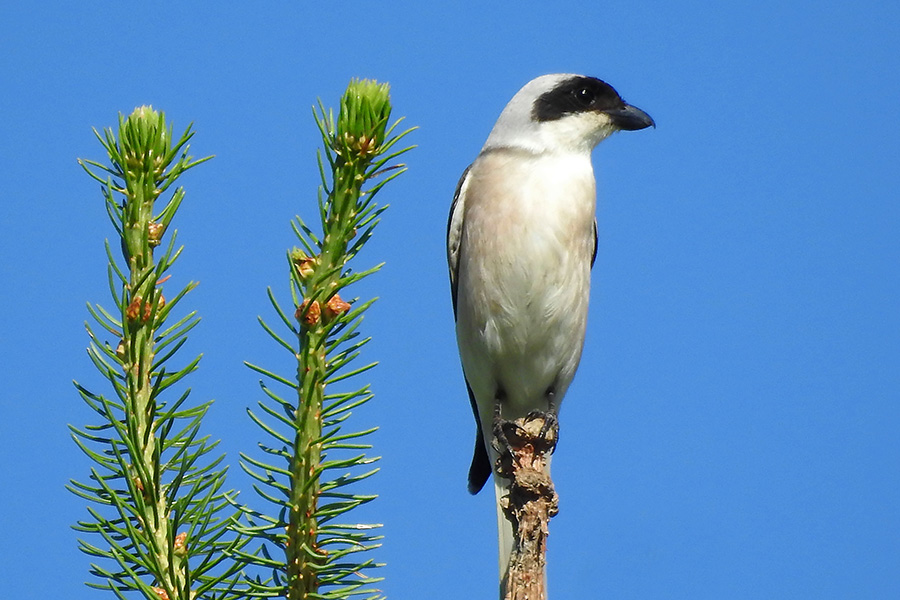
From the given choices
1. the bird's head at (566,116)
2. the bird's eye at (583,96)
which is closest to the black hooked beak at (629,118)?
the bird's head at (566,116)

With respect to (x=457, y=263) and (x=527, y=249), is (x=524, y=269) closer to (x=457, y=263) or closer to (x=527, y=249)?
(x=527, y=249)

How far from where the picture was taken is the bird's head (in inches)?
176

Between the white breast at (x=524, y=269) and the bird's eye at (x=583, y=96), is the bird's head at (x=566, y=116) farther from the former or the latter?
the white breast at (x=524, y=269)

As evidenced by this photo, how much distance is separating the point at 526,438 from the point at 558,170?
1768 mm

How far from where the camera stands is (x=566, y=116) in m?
4.54

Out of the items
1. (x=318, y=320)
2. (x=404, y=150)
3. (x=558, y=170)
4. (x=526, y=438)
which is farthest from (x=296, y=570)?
(x=558, y=170)

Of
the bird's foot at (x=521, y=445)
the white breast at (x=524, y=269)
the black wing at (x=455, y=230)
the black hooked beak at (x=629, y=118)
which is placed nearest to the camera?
the bird's foot at (x=521, y=445)

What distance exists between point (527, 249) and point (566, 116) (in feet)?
2.98

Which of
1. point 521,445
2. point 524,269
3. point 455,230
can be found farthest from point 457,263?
point 521,445

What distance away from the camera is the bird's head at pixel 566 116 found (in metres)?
4.47

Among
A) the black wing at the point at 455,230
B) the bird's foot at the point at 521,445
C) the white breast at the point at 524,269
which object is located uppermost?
the black wing at the point at 455,230

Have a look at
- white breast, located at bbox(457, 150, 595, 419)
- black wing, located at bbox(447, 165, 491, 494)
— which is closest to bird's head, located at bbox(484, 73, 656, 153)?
white breast, located at bbox(457, 150, 595, 419)

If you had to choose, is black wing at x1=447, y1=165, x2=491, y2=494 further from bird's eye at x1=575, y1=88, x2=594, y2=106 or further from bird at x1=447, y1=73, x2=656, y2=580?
bird's eye at x1=575, y1=88, x2=594, y2=106

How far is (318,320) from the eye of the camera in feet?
5.35
